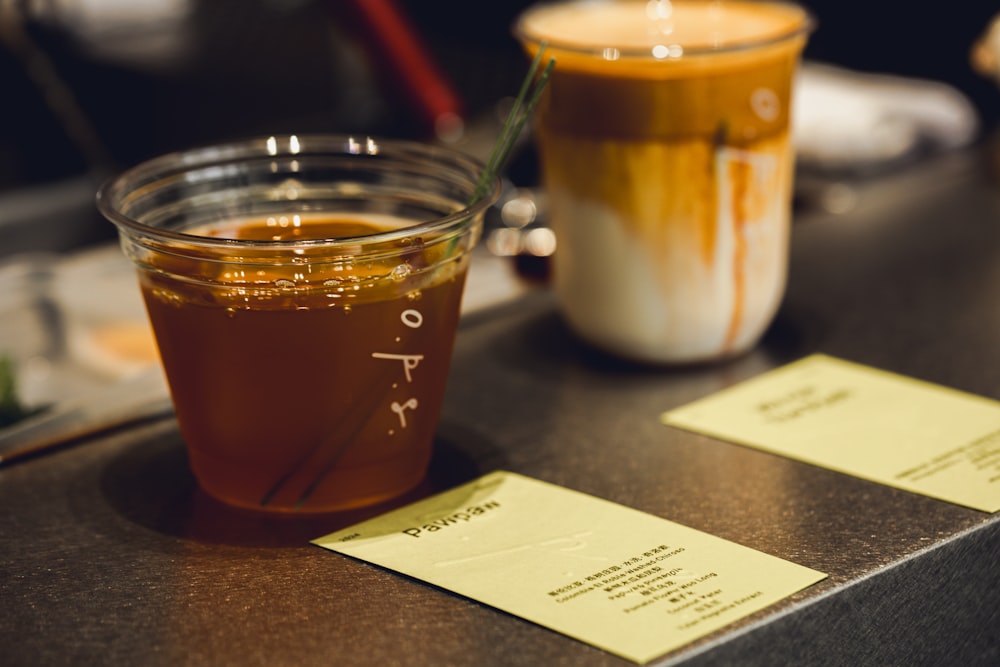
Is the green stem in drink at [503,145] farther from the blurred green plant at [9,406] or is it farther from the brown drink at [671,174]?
the blurred green plant at [9,406]

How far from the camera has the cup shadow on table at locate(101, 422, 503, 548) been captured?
68 cm

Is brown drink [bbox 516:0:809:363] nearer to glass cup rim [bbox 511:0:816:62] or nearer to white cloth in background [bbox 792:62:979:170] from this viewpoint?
glass cup rim [bbox 511:0:816:62]

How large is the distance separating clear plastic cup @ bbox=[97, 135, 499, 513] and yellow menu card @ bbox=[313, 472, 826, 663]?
4cm

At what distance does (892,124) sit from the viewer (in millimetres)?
1392

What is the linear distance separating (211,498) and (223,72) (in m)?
1.58

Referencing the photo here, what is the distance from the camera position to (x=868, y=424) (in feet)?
2.60

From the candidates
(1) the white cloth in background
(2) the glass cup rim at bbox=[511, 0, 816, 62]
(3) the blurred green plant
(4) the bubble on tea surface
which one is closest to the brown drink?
(2) the glass cup rim at bbox=[511, 0, 816, 62]

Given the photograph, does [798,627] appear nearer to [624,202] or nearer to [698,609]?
[698,609]

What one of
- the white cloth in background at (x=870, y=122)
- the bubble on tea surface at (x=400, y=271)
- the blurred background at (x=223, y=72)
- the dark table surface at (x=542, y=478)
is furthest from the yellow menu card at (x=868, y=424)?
the blurred background at (x=223, y=72)

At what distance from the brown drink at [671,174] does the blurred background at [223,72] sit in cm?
63

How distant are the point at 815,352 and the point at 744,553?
30 cm

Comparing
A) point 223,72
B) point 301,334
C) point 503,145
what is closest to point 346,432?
point 301,334

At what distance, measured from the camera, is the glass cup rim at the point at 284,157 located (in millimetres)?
621

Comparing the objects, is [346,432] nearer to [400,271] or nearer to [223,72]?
[400,271]
